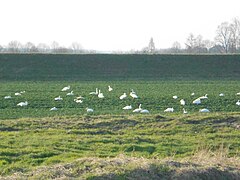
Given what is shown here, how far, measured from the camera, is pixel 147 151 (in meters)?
11.5

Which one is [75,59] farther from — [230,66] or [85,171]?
[85,171]

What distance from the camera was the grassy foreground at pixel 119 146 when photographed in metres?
7.73

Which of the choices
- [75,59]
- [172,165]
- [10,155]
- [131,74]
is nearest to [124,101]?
[10,155]

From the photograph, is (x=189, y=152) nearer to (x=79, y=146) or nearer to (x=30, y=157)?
(x=79, y=146)

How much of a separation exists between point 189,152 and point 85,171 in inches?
173

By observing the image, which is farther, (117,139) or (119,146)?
(117,139)

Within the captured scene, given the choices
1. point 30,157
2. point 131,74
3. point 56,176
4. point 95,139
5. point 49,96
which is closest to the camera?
point 56,176

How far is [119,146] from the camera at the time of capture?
468 inches

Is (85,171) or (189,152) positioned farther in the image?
(189,152)

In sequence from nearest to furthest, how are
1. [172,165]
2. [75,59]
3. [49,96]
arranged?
[172,165] → [49,96] → [75,59]

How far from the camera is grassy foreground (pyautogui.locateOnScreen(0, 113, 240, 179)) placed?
7734 mm

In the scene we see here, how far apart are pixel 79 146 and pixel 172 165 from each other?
424 cm

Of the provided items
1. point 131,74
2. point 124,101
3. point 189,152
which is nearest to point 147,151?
point 189,152

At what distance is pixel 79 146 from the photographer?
38.7ft
